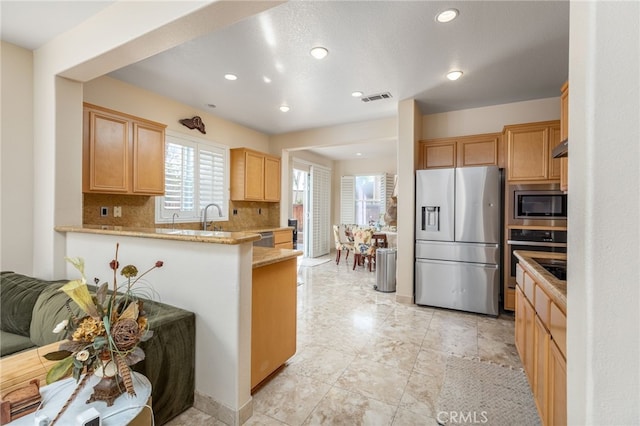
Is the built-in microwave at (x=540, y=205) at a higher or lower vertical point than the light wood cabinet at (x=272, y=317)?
higher

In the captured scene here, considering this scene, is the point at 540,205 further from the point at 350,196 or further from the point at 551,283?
the point at 350,196

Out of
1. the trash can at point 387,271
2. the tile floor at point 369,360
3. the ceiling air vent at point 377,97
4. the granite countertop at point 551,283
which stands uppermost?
the ceiling air vent at point 377,97

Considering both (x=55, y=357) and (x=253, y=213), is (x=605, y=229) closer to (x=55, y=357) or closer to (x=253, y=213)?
(x=55, y=357)

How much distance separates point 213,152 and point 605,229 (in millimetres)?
4596

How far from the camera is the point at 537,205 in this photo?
3275 mm

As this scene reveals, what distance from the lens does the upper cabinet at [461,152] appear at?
12.1 ft

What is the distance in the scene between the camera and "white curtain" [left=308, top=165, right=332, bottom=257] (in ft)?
23.5

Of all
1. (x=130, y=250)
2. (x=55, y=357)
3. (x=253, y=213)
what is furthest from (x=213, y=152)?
(x=55, y=357)

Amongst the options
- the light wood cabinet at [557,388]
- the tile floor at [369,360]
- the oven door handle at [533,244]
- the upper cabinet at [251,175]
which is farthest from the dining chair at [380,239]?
the light wood cabinet at [557,388]

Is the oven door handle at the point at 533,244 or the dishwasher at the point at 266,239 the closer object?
the oven door handle at the point at 533,244

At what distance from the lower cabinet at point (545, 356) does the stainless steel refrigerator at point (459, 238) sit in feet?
4.52

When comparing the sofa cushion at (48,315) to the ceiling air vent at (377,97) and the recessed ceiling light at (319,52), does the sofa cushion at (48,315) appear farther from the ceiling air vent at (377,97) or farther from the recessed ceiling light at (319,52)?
the ceiling air vent at (377,97)

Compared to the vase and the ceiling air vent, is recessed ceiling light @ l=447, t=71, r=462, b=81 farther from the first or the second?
the vase

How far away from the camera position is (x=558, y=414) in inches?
48.1
